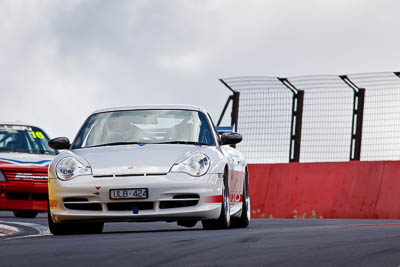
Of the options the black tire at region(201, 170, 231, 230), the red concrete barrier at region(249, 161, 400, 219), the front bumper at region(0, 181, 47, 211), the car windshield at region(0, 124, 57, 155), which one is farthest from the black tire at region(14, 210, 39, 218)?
the black tire at region(201, 170, 231, 230)

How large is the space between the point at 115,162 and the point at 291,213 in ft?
26.8

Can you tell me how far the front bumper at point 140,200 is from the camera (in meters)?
12.3

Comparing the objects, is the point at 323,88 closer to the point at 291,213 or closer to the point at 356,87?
the point at 356,87

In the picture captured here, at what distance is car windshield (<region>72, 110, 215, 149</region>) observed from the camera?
1327cm

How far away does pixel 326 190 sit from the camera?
19797 millimetres

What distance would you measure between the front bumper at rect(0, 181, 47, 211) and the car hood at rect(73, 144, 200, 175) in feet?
A: 20.4

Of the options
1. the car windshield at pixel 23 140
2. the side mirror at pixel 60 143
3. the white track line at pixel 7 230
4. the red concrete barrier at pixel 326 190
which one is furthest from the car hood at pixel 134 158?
the car windshield at pixel 23 140

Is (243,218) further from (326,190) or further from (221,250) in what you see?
(326,190)

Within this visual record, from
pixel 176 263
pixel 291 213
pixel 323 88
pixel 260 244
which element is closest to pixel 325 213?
pixel 291 213

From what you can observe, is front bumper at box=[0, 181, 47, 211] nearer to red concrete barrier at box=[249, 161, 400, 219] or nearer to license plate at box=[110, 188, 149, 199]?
red concrete barrier at box=[249, 161, 400, 219]

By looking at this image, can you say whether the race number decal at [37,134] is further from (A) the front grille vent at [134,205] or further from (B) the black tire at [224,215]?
(A) the front grille vent at [134,205]

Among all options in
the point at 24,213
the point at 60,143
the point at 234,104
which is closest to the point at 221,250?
the point at 60,143

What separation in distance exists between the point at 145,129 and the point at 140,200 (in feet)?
4.30

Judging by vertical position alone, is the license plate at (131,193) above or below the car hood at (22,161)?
above
